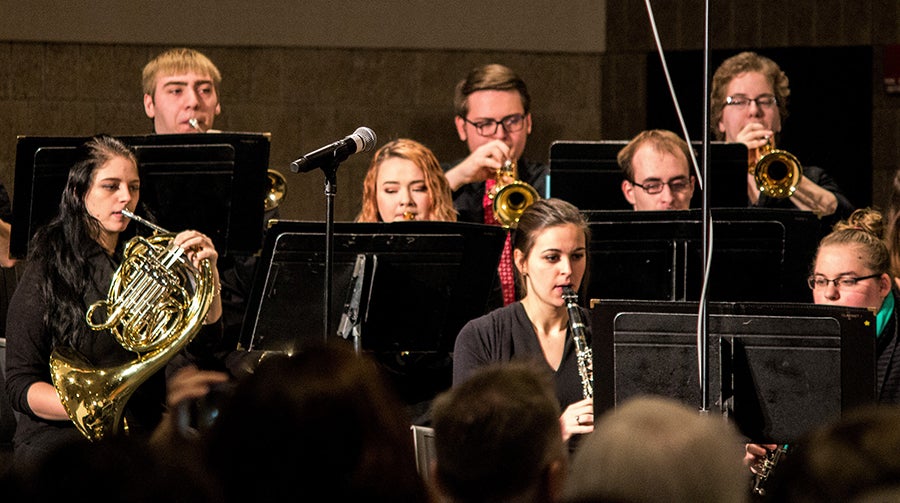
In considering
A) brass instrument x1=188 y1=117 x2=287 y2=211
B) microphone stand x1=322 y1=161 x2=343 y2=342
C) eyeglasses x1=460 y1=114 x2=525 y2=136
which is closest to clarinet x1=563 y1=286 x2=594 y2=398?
microphone stand x1=322 y1=161 x2=343 y2=342

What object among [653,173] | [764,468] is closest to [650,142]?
[653,173]

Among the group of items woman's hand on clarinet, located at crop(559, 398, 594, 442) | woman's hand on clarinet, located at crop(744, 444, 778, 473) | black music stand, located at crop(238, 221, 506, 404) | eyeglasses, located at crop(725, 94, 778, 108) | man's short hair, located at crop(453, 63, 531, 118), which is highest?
man's short hair, located at crop(453, 63, 531, 118)

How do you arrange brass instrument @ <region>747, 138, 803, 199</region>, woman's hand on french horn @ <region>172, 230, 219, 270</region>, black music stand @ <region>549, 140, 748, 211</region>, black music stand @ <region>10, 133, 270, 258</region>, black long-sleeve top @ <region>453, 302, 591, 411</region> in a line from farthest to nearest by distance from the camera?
1. brass instrument @ <region>747, 138, 803, 199</region>
2. black music stand @ <region>549, 140, 748, 211</region>
3. black music stand @ <region>10, 133, 270, 258</region>
4. woman's hand on french horn @ <region>172, 230, 219, 270</region>
5. black long-sleeve top @ <region>453, 302, 591, 411</region>

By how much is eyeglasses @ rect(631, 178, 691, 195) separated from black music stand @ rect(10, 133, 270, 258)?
1.27 meters

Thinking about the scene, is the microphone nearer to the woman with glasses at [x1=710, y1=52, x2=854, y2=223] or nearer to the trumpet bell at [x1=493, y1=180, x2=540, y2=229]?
the trumpet bell at [x1=493, y1=180, x2=540, y2=229]

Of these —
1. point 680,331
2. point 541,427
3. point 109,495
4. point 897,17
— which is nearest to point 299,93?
point 897,17

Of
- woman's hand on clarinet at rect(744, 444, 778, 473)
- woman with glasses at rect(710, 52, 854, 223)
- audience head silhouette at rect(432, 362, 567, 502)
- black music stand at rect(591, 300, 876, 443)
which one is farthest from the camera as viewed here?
woman with glasses at rect(710, 52, 854, 223)

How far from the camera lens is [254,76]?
20.8 ft

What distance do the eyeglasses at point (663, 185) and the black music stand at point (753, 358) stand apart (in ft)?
4.27

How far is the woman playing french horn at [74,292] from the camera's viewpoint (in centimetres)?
381

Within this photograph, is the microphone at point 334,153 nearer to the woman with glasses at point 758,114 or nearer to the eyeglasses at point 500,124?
the eyeglasses at point 500,124

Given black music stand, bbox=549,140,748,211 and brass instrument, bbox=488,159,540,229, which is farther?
brass instrument, bbox=488,159,540,229

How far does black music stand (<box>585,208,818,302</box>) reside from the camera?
386cm

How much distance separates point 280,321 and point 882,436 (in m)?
2.67
